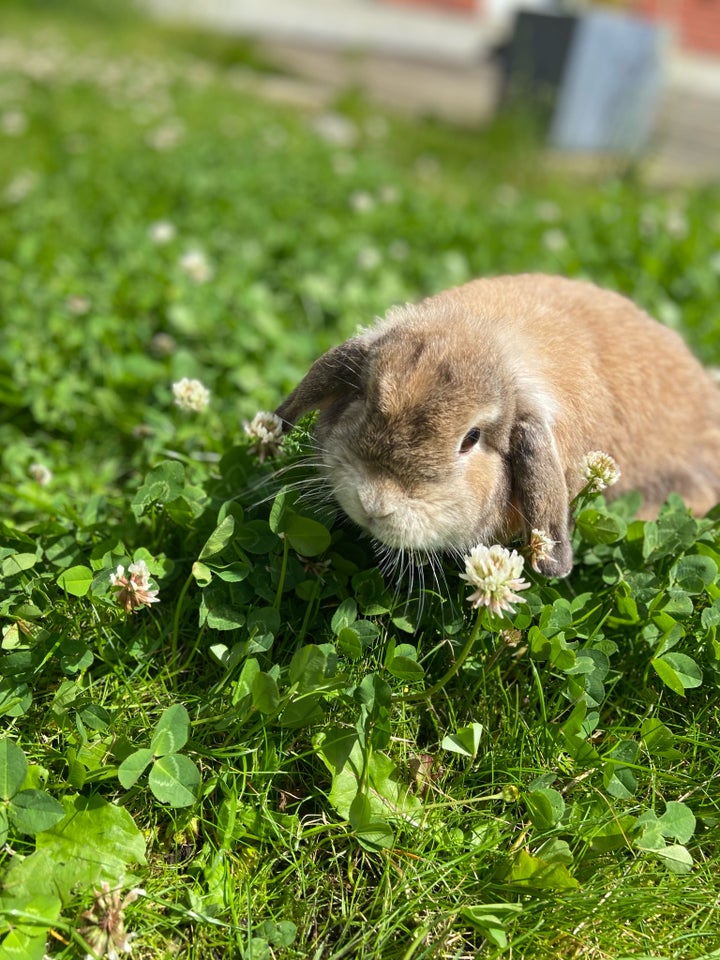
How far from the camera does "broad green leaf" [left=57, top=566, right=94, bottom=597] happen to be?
96.3 inches

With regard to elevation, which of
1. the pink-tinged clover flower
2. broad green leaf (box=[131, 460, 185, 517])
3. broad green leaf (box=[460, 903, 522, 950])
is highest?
broad green leaf (box=[131, 460, 185, 517])

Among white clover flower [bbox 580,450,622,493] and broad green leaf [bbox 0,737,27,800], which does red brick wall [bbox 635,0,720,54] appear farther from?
broad green leaf [bbox 0,737,27,800]

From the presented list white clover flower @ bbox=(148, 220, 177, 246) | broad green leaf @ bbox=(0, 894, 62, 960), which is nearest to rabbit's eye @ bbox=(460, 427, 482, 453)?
broad green leaf @ bbox=(0, 894, 62, 960)

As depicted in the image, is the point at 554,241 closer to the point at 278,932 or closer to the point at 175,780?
the point at 175,780

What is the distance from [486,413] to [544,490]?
0.27 meters

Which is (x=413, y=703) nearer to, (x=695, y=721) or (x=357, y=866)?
(x=357, y=866)

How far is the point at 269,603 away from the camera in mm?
2547

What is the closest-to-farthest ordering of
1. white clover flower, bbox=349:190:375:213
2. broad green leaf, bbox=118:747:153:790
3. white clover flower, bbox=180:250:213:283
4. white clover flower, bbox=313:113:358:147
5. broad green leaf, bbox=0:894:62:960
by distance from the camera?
1. broad green leaf, bbox=0:894:62:960
2. broad green leaf, bbox=118:747:153:790
3. white clover flower, bbox=180:250:213:283
4. white clover flower, bbox=349:190:375:213
5. white clover flower, bbox=313:113:358:147

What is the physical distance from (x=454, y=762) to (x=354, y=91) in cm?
1047

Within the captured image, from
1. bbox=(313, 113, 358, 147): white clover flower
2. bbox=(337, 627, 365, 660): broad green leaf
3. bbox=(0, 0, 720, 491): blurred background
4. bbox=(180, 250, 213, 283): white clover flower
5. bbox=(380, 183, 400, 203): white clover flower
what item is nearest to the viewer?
bbox=(337, 627, 365, 660): broad green leaf

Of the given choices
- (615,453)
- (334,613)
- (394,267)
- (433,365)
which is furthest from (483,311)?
(394,267)

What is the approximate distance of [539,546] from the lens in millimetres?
2461

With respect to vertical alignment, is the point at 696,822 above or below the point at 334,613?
below

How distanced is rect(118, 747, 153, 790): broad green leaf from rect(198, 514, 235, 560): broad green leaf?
564 mm
